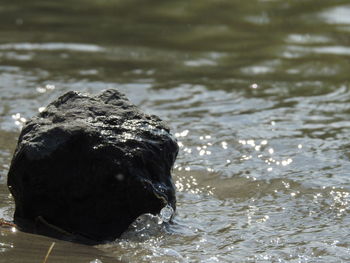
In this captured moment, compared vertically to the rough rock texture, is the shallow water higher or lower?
lower

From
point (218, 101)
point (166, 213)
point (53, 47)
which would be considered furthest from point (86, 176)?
point (53, 47)

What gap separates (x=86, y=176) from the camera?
11.5 feet

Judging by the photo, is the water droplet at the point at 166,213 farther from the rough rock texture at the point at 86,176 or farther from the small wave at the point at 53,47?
the small wave at the point at 53,47

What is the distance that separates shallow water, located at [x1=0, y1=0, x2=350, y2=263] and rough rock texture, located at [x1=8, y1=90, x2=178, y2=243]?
0.12 meters

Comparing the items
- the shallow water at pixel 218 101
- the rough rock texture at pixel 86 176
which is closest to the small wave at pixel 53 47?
the shallow water at pixel 218 101

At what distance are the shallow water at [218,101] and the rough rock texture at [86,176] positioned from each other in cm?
12

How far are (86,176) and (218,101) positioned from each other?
9.06ft

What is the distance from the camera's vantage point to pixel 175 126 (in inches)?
Answer: 218

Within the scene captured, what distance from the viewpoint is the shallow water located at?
3.61 meters

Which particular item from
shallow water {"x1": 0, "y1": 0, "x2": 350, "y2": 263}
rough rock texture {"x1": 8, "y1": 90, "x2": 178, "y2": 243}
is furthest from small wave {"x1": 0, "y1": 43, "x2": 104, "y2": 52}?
rough rock texture {"x1": 8, "y1": 90, "x2": 178, "y2": 243}

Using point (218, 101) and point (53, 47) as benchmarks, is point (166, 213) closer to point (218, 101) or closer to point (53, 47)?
point (218, 101)

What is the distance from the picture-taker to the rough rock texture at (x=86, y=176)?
351 cm

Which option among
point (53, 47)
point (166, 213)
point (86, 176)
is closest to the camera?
point (86, 176)

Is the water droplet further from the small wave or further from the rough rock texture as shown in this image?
the small wave
